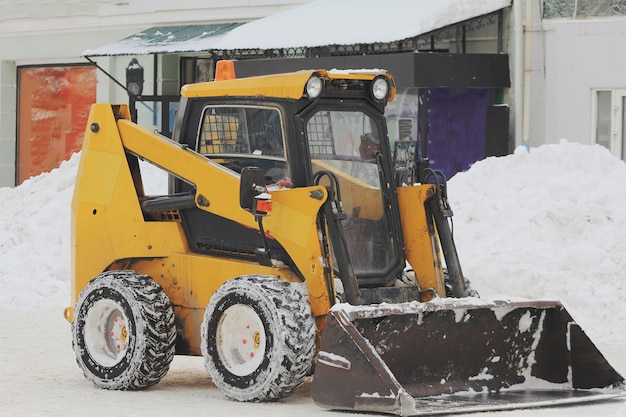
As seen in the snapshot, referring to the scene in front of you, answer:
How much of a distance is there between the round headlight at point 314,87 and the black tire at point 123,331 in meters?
1.73

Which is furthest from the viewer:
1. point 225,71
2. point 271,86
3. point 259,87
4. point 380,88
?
point 225,71

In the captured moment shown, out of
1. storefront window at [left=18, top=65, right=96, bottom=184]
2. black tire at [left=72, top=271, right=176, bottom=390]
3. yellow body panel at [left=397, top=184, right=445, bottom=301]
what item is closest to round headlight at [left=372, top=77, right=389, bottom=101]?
yellow body panel at [left=397, top=184, right=445, bottom=301]

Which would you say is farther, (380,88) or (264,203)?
(380,88)

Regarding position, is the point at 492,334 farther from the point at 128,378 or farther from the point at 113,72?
the point at 113,72

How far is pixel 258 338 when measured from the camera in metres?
10.2

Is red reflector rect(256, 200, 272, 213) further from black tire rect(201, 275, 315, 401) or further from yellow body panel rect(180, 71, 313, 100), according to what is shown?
yellow body panel rect(180, 71, 313, 100)

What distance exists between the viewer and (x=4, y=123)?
31.2m

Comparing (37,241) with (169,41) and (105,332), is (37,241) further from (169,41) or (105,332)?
(105,332)

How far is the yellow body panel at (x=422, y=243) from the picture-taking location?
11.1 meters

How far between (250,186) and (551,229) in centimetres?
626

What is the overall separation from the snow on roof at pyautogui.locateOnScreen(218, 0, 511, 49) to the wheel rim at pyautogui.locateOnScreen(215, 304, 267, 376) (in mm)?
11453

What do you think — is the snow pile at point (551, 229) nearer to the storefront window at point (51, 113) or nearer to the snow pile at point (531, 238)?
the snow pile at point (531, 238)

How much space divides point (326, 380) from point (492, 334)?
1.36 m

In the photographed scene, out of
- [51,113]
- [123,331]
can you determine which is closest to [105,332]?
[123,331]
